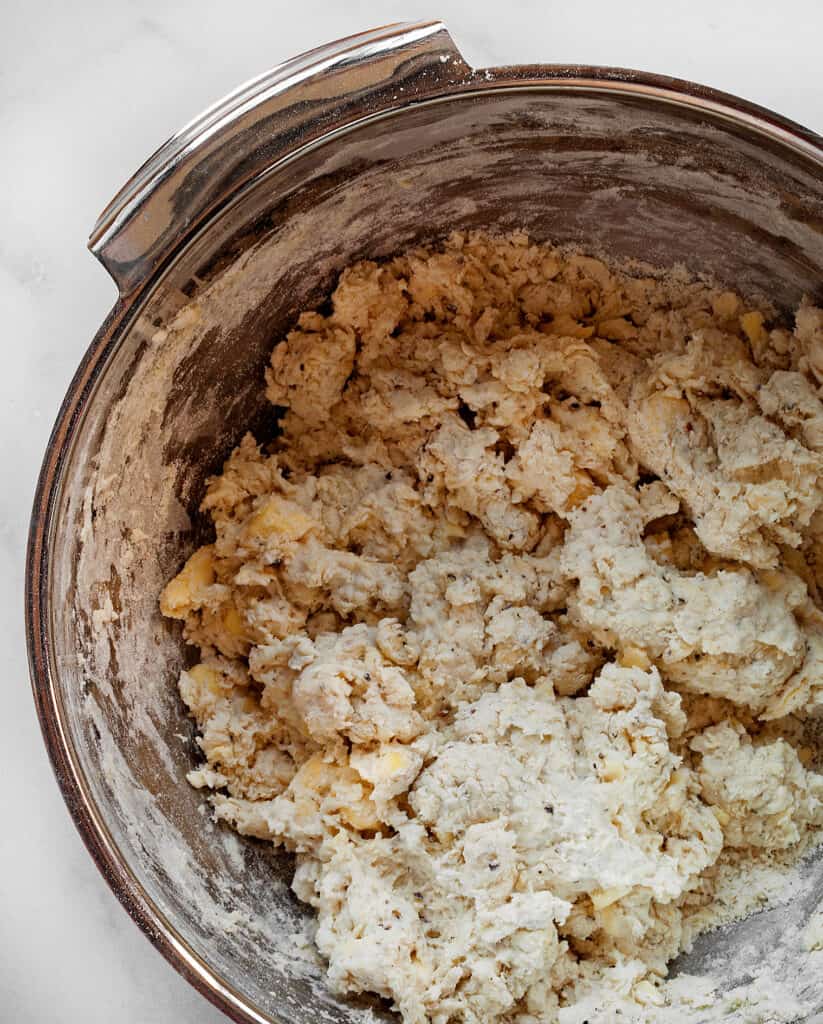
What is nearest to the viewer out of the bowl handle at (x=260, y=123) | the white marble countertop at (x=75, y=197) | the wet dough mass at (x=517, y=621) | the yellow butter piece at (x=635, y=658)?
the bowl handle at (x=260, y=123)

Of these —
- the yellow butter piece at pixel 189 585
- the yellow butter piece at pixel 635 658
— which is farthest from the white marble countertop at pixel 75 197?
the yellow butter piece at pixel 635 658

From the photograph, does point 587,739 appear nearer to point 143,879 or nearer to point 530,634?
point 530,634

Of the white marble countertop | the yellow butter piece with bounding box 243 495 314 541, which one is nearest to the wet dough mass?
the yellow butter piece with bounding box 243 495 314 541

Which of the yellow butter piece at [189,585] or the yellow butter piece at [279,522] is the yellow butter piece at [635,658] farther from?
the yellow butter piece at [189,585]

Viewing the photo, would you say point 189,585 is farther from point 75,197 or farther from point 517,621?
point 75,197

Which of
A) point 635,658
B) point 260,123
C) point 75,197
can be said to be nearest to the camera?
point 260,123

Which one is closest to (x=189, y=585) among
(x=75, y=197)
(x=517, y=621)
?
(x=517, y=621)

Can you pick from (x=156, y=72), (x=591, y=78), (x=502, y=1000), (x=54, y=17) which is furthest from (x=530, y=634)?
(x=54, y=17)
